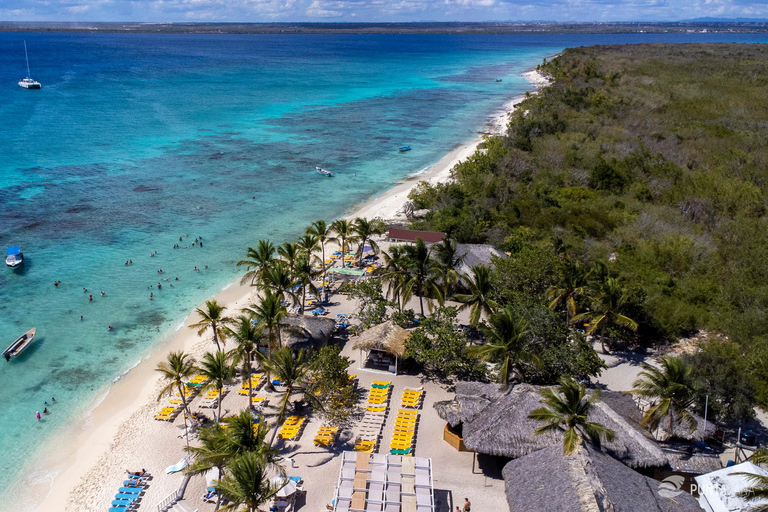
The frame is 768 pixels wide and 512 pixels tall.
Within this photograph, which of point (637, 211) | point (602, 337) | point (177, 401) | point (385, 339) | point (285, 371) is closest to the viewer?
point (285, 371)

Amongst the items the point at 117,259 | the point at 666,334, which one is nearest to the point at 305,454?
the point at 666,334

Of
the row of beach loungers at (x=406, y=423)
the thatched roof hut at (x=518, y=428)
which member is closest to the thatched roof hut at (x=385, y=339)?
the row of beach loungers at (x=406, y=423)

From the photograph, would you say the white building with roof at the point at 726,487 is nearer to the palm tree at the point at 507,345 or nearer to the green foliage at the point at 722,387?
the green foliage at the point at 722,387

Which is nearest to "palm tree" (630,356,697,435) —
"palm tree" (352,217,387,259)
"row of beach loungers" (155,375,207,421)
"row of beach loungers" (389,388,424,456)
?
"row of beach loungers" (389,388,424,456)

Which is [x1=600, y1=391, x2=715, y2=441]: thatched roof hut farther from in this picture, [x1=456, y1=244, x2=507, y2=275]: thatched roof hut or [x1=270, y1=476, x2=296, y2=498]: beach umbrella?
[x1=270, y1=476, x2=296, y2=498]: beach umbrella

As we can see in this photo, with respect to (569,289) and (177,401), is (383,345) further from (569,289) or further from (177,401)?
(569,289)

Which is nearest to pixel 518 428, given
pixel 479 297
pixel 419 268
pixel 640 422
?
pixel 640 422

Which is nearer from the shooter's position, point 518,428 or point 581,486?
point 581,486
